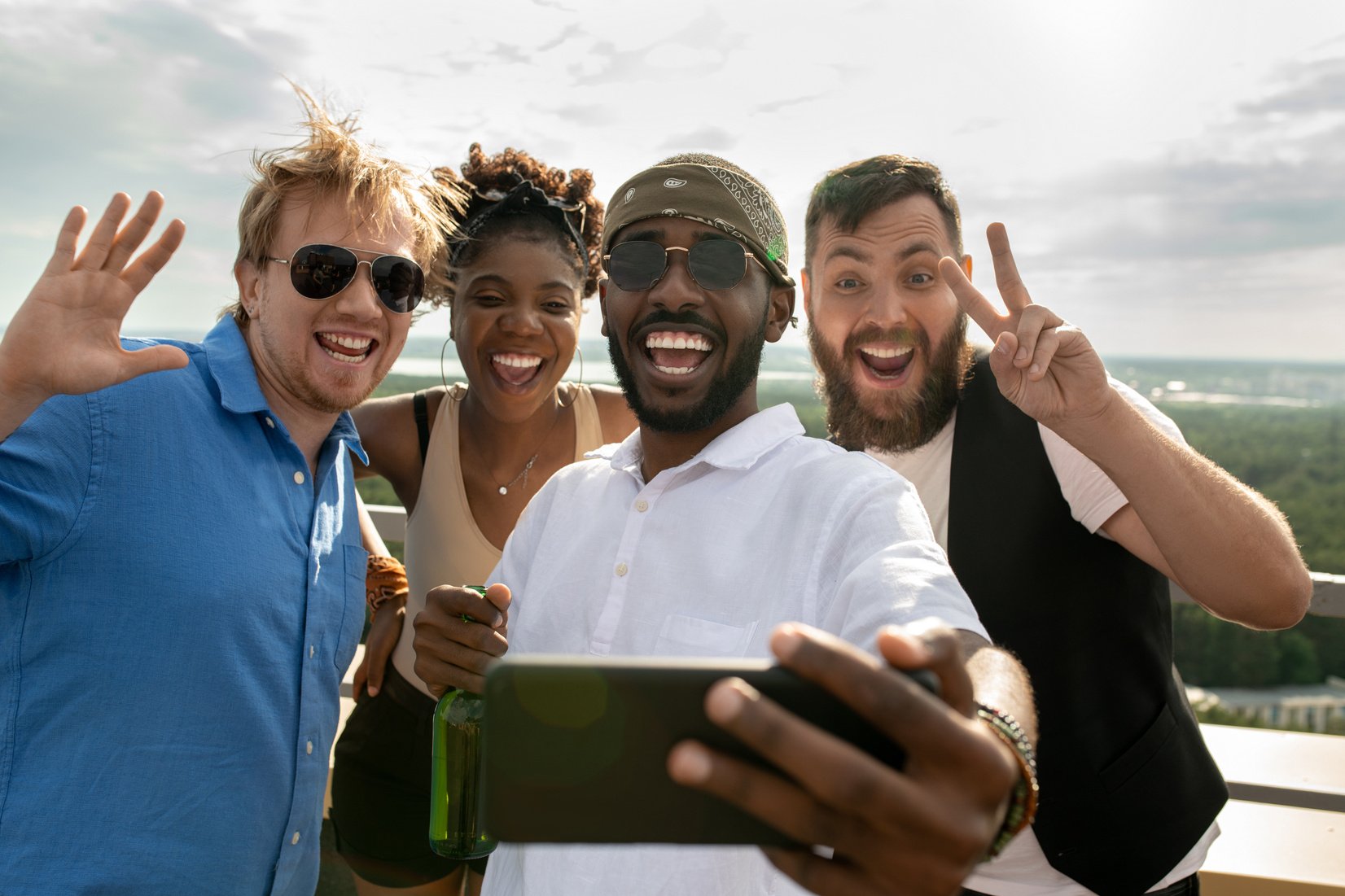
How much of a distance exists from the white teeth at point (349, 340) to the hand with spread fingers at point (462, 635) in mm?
892

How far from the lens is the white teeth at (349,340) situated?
2.40m

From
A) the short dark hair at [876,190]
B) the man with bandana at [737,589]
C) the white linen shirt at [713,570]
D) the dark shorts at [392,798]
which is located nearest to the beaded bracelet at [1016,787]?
the man with bandana at [737,589]

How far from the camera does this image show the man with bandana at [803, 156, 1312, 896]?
6.40 feet

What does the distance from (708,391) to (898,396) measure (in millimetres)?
883

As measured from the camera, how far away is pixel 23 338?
172cm

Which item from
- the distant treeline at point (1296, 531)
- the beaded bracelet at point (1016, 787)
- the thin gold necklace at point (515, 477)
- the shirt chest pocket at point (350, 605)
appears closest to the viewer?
the beaded bracelet at point (1016, 787)

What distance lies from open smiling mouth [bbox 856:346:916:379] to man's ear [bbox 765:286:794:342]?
0.60 m

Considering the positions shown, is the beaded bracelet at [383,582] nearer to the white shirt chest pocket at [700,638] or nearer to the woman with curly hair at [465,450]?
the woman with curly hair at [465,450]

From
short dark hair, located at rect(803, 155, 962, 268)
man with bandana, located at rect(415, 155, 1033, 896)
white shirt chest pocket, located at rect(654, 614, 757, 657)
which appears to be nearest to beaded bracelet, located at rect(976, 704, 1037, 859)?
man with bandana, located at rect(415, 155, 1033, 896)

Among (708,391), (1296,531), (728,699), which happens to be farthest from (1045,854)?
(1296,531)

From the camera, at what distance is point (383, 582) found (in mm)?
3168

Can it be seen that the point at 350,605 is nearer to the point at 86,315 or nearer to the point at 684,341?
Answer: the point at 86,315

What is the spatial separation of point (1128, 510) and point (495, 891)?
166cm

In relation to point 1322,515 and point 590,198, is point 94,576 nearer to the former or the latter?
point 590,198
